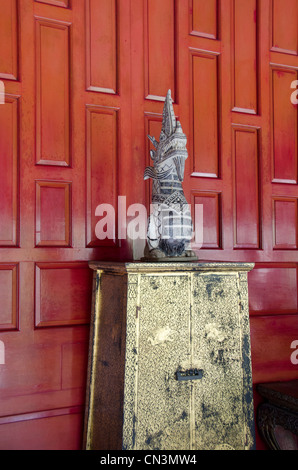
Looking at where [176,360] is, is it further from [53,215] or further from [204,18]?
[204,18]

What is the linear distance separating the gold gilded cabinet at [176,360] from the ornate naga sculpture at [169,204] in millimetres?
148

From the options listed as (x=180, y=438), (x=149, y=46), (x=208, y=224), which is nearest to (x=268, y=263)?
(x=208, y=224)

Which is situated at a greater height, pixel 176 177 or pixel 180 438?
pixel 176 177

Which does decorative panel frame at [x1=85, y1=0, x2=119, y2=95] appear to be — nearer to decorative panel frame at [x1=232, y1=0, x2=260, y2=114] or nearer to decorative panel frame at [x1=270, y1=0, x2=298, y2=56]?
decorative panel frame at [x1=232, y1=0, x2=260, y2=114]

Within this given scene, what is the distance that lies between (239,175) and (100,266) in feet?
3.42

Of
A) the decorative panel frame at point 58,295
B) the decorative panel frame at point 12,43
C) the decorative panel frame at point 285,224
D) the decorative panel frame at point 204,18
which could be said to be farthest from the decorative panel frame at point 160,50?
the decorative panel frame at point 58,295

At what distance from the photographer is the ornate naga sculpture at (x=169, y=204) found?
5.86 feet

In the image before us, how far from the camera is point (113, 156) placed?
2166mm

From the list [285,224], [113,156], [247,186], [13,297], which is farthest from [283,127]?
[13,297]

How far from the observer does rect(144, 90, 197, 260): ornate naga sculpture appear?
1786 mm

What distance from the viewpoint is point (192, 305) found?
1.69m

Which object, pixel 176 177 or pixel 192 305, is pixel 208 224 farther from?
pixel 192 305

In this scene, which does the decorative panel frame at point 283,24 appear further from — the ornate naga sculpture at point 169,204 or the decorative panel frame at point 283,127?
the ornate naga sculpture at point 169,204
